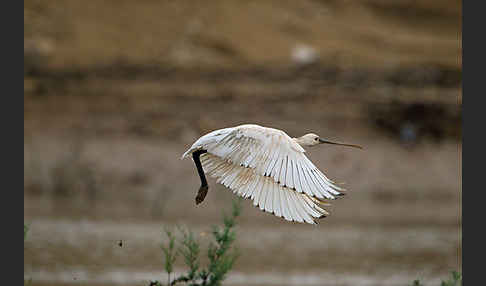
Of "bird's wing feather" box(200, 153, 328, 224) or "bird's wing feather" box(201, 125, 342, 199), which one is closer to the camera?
"bird's wing feather" box(201, 125, 342, 199)

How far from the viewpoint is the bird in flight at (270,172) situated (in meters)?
6.44

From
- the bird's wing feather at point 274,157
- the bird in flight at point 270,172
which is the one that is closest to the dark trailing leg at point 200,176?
the bird in flight at point 270,172

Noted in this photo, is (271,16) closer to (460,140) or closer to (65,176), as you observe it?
(460,140)

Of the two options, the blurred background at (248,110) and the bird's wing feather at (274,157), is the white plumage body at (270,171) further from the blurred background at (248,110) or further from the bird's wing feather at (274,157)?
the blurred background at (248,110)

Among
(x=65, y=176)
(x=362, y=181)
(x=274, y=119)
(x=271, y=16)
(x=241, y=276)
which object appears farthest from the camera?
(x=271, y=16)

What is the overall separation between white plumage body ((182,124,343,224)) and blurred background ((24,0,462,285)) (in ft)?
23.7

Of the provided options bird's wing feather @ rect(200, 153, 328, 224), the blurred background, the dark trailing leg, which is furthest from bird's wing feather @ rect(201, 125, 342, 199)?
the blurred background

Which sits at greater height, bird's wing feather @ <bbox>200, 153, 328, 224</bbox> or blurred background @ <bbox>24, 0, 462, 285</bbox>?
blurred background @ <bbox>24, 0, 462, 285</bbox>

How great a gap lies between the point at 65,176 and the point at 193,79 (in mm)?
3736

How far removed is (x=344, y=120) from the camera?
19.1 meters

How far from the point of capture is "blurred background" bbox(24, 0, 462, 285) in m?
15.4

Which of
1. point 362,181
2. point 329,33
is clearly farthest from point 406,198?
point 329,33

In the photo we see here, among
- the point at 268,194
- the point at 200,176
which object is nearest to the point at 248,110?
the point at 200,176

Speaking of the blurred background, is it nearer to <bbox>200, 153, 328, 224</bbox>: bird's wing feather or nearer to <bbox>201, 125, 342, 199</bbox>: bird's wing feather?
<bbox>200, 153, 328, 224</bbox>: bird's wing feather
